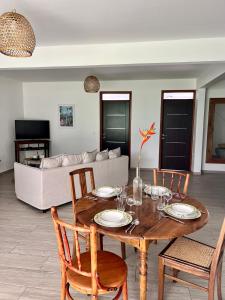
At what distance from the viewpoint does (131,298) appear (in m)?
2.09

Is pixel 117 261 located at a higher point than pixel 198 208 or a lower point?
lower

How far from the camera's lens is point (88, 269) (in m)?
1.71

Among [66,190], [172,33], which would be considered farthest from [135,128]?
[172,33]

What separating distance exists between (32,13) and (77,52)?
3.79ft

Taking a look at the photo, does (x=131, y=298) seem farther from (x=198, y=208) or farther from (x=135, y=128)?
(x=135, y=128)

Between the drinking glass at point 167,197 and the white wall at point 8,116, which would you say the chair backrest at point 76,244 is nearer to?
the drinking glass at point 167,197

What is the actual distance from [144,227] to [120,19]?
7.36ft

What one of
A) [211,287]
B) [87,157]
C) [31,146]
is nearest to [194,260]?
[211,287]

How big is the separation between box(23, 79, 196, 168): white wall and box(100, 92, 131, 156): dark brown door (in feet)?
0.54

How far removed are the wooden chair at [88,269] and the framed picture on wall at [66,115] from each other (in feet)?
19.7

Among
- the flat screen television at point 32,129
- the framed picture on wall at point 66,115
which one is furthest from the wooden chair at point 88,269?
the framed picture on wall at point 66,115

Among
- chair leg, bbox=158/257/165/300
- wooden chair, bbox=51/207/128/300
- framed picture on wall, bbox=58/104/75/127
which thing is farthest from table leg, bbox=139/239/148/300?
framed picture on wall, bbox=58/104/75/127

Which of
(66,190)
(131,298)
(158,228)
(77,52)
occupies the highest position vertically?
(77,52)

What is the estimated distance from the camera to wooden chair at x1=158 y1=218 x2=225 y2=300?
5.58 feet
